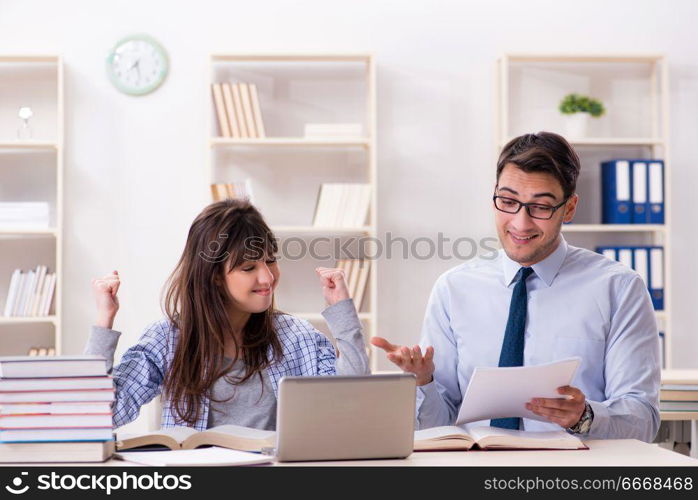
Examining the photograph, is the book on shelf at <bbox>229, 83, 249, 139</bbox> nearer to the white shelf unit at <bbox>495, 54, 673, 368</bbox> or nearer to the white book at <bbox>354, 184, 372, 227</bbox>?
the white book at <bbox>354, 184, 372, 227</bbox>

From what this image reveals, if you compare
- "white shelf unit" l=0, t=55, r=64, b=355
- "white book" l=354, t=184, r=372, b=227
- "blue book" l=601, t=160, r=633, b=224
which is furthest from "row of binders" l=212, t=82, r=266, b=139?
"blue book" l=601, t=160, r=633, b=224

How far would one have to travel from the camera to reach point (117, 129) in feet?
13.8

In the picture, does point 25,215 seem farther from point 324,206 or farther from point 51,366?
point 51,366

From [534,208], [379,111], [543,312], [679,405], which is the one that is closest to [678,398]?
[679,405]

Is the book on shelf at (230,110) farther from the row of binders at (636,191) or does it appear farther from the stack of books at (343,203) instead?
the row of binders at (636,191)

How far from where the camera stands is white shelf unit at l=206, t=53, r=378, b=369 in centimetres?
421

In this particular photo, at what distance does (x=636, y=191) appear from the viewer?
13.5 feet

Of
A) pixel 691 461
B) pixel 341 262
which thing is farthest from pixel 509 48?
pixel 691 461

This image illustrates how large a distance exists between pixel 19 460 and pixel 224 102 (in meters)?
2.75

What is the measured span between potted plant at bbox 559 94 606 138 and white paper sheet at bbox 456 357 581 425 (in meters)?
2.67

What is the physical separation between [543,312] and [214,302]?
79cm

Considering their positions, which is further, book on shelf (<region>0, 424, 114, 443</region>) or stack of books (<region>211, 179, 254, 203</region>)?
stack of books (<region>211, 179, 254, 203</region>)

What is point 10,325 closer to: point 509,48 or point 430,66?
point 430,66

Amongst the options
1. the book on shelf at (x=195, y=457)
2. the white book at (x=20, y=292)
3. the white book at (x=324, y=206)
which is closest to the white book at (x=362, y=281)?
the white book at (x=324, y=206)
